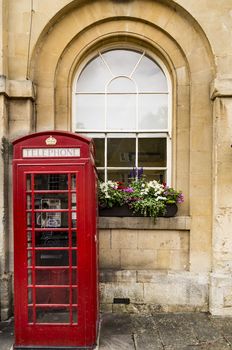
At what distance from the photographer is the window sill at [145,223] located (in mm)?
5285

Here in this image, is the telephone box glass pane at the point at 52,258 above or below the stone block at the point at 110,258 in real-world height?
above

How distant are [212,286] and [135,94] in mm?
3453

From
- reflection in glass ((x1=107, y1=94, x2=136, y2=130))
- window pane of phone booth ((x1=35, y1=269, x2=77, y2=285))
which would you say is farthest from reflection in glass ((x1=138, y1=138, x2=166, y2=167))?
window pane of phone booth ((x1=35, y1=269, x2=77, y2=285))

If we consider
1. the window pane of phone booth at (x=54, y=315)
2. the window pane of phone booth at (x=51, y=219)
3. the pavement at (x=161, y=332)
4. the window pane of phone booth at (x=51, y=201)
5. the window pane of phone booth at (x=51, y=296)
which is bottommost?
the pavement at (x=161, y=332)

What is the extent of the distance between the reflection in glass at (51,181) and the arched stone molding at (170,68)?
67.1 inches

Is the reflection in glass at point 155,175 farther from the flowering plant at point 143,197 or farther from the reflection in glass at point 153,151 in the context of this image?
the flowering plant at point 143,197

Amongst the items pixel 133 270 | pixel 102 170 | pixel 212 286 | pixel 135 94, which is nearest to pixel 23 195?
pixel 102 170

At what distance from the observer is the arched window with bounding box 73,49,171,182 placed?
5676 millimetres

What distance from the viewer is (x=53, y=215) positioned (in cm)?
398

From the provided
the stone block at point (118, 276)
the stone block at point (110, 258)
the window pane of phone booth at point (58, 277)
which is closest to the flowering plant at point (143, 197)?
the stone block at point (110, 258)

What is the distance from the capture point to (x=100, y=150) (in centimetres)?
569

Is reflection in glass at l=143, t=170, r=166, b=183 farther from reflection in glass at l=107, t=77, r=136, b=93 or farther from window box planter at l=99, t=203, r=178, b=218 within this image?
reflection in glass at l=107, t=77, r=136, b=93

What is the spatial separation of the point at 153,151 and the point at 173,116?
0.69m

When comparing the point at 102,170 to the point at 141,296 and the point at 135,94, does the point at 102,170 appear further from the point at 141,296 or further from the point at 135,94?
the point at 141,296
